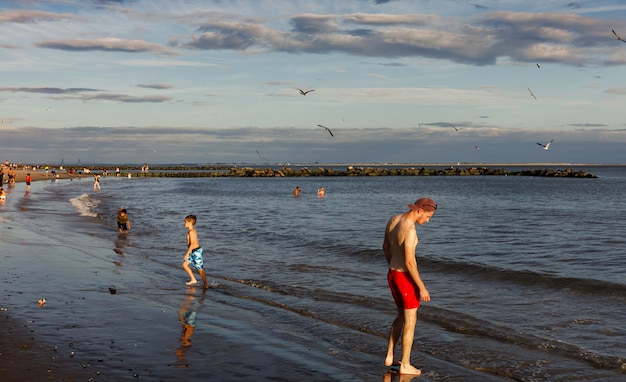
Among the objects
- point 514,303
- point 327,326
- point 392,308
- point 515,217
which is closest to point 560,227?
point 515,217

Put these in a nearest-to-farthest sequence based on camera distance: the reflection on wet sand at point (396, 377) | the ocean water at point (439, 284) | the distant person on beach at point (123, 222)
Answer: the reflection on wet sand at point (396, 377) < the ocean water at point (439, 284) < the distant person on beach at point (123, 222)

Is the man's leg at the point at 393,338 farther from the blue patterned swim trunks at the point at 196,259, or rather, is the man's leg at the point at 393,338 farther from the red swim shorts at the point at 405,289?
the blue patterned swim trunks at the point at 196,259

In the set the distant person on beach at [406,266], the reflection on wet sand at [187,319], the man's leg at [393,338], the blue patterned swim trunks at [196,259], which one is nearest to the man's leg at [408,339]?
the distant person on beach at [406,266]

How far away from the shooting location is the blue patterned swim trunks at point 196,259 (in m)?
14.3

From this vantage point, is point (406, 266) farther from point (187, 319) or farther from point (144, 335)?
point (187, 319)

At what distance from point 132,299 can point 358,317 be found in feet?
15.0

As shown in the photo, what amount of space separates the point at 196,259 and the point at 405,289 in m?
7.60

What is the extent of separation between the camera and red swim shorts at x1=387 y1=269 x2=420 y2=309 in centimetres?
788

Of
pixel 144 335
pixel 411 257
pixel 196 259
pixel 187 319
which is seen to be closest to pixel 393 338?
pixel 411 257

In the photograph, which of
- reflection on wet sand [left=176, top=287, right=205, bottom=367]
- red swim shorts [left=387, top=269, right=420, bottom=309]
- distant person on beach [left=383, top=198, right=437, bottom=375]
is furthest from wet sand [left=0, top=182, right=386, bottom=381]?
red swim shorts [left=387, top=269, right=420, bottom=309]

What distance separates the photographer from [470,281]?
16.5 metres

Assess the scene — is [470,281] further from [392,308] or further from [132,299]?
[132,299]

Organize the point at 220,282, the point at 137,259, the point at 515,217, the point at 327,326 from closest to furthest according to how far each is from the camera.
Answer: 1. the point at 327,326
2. the point at 220,282
3. the point at 137,259
4. the point at 515,217

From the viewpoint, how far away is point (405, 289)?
7.91 metres
